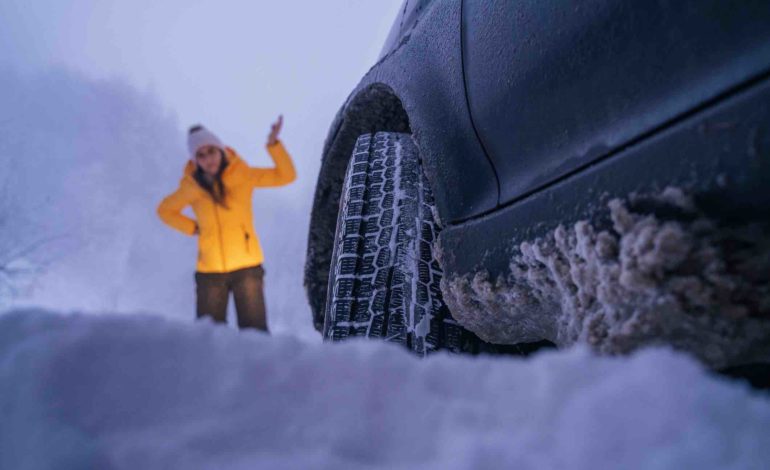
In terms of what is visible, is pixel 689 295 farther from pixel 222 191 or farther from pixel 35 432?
pixel 222 191

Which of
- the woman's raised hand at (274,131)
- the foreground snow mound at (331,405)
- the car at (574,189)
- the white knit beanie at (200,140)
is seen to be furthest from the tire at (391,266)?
the white knit beanie at (200,140)

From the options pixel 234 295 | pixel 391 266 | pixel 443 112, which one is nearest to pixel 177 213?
pixel 234 295

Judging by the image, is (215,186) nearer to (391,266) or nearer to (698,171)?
(391,266)

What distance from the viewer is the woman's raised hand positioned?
2657 millimetres

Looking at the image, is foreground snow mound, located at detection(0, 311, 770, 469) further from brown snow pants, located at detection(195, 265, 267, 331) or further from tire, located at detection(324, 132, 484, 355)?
brown snow pants, located at detection(195, 265, 267, 331)

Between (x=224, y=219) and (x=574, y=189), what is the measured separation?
2341mm

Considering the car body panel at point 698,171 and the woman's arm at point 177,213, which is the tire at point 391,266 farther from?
the woman's arm at point 177,213

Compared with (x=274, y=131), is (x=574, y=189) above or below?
below

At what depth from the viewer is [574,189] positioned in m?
0.74

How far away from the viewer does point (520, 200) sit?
89cm

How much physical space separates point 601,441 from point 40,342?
1.40 feet

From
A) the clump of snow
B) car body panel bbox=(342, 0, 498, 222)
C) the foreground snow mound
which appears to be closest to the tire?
car body panel bbox=(342, 0, 498, 222)

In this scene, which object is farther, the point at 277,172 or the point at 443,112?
the point at 277,172

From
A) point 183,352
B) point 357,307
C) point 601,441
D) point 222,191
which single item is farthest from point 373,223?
point 222,191
